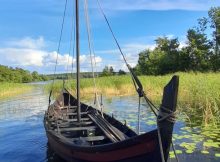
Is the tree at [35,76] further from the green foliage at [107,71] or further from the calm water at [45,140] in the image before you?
the calm water at [45,140]

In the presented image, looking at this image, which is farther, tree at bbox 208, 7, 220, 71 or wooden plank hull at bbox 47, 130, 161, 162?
tree at bbox 208, 7, 220, 71

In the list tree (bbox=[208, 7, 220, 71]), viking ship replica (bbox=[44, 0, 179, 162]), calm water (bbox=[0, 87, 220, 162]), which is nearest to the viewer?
viking ship replica (bbox=[44, 0, 179, 162])

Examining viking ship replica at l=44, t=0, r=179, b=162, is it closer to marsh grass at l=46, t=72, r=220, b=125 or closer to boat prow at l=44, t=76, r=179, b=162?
boat prow at l=44, t=76, r=179, b=162

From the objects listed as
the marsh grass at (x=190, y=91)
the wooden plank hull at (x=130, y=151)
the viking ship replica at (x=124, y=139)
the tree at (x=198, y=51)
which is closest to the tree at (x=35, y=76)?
the tree at (x=198, y=51)

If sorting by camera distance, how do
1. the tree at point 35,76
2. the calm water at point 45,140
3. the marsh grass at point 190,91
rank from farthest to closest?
the tree at point 35,76 < the marsh grass at point 190,91 < the calm water at point 45,140

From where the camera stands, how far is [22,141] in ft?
44.8

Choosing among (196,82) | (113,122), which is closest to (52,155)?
(113,122)

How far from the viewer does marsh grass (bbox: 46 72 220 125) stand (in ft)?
45.3

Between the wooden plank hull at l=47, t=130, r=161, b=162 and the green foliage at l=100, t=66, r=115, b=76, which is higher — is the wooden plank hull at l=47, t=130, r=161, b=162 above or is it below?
below

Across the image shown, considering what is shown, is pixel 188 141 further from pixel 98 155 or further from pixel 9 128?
pixel 9 128

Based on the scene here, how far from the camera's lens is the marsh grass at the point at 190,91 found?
1380cm

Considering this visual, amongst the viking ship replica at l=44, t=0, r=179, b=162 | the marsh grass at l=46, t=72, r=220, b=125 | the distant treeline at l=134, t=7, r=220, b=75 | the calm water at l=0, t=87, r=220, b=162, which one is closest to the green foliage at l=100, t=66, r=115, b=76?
the distant treeline at l=134, t=7, r=220, b=75

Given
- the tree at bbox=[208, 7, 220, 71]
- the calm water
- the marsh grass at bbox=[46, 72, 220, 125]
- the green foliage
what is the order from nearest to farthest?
1. the calm water
2. the marsh grass at bbox=[46, 72, 220, 125]
3. the tree at bbox=[208, 7, 220, 71]
4. the green foliage

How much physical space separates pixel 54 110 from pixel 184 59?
44.3 m
